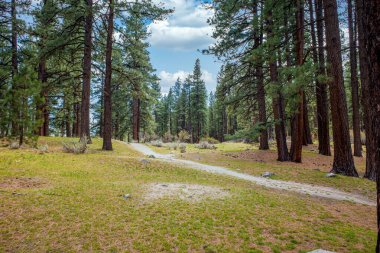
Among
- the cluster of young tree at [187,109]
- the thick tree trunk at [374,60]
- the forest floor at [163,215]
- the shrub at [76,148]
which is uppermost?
the cluster of young tree at [187,109]

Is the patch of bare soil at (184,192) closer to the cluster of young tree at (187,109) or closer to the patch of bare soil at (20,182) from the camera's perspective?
the patch of bare soil at (20,182)

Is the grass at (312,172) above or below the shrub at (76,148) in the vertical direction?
below

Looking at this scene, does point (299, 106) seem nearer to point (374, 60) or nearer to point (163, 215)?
point (163, 215)

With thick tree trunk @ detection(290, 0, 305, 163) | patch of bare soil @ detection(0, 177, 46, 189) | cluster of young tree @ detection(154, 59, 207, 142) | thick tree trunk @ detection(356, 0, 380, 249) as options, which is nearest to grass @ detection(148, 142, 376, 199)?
thick tree trunk @ detection(290, 0, 305, 163)

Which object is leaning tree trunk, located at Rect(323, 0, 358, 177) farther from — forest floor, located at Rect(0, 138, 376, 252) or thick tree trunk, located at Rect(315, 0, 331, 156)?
thick tree trunk, located at Rect(315, 0, 331, 156)

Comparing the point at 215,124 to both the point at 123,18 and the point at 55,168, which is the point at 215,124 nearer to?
the point at 123,18

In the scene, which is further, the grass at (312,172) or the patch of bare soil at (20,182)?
the grass at (312,172)

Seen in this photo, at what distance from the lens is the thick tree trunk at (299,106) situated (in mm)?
11618

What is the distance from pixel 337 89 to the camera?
9.66 m

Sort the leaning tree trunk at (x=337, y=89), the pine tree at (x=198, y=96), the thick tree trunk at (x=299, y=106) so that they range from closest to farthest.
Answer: the leaning tree trunk at (x=337, y=89)
the thick tree trunk at (x=299, y=106)
the pine tree at (x=198, y=96)

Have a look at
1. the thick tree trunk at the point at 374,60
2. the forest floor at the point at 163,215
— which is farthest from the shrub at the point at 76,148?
the thick tree trunk at the point at 374,60

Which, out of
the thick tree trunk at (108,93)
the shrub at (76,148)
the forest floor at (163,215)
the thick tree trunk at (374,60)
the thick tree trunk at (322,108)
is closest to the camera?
the thick tree trunk at (374,60)

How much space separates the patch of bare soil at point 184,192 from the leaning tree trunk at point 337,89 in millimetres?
5565

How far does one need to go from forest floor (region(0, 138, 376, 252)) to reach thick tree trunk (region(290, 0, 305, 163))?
156 inches
